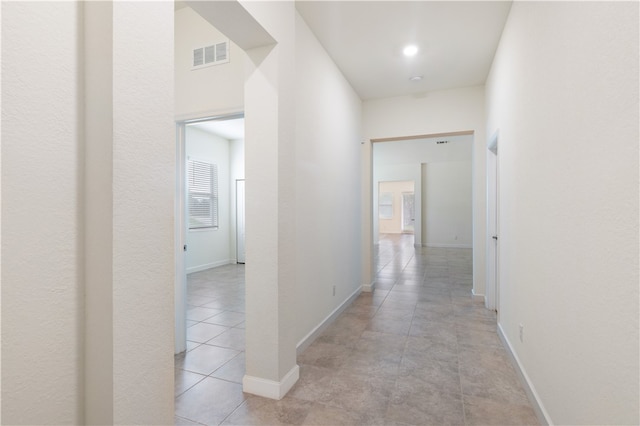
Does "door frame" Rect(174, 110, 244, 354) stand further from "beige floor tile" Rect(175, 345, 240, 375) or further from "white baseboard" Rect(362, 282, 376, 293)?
"white baseboard" Rect(362, 282, 376, 293)

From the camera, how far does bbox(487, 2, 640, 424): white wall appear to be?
1.10 metres

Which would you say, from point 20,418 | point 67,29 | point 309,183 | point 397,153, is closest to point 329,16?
point 309,183

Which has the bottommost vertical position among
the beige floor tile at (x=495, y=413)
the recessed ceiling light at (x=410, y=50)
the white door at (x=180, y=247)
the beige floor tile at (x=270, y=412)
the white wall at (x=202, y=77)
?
the beige floor tile at (x=270, y=412)

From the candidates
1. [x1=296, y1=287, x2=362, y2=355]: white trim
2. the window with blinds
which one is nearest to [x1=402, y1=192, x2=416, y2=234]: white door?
the window with blinds

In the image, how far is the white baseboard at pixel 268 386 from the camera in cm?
221

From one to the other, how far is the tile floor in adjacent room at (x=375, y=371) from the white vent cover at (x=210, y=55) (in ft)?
8.78

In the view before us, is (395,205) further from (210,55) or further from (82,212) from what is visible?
(82,212)

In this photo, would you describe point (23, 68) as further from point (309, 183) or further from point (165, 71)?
point (309, 183)

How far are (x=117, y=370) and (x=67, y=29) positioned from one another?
1.12m

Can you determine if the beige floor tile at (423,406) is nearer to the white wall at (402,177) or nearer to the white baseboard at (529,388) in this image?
the white baseboard at (529,388)

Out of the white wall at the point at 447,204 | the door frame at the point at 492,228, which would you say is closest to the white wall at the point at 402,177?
the white wall at the point at 447,204

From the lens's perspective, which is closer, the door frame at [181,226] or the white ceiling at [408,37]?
the white ceiling at [408,37]

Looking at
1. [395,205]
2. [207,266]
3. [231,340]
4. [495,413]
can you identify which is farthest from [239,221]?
[395,205]

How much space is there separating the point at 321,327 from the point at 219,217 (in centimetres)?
497
